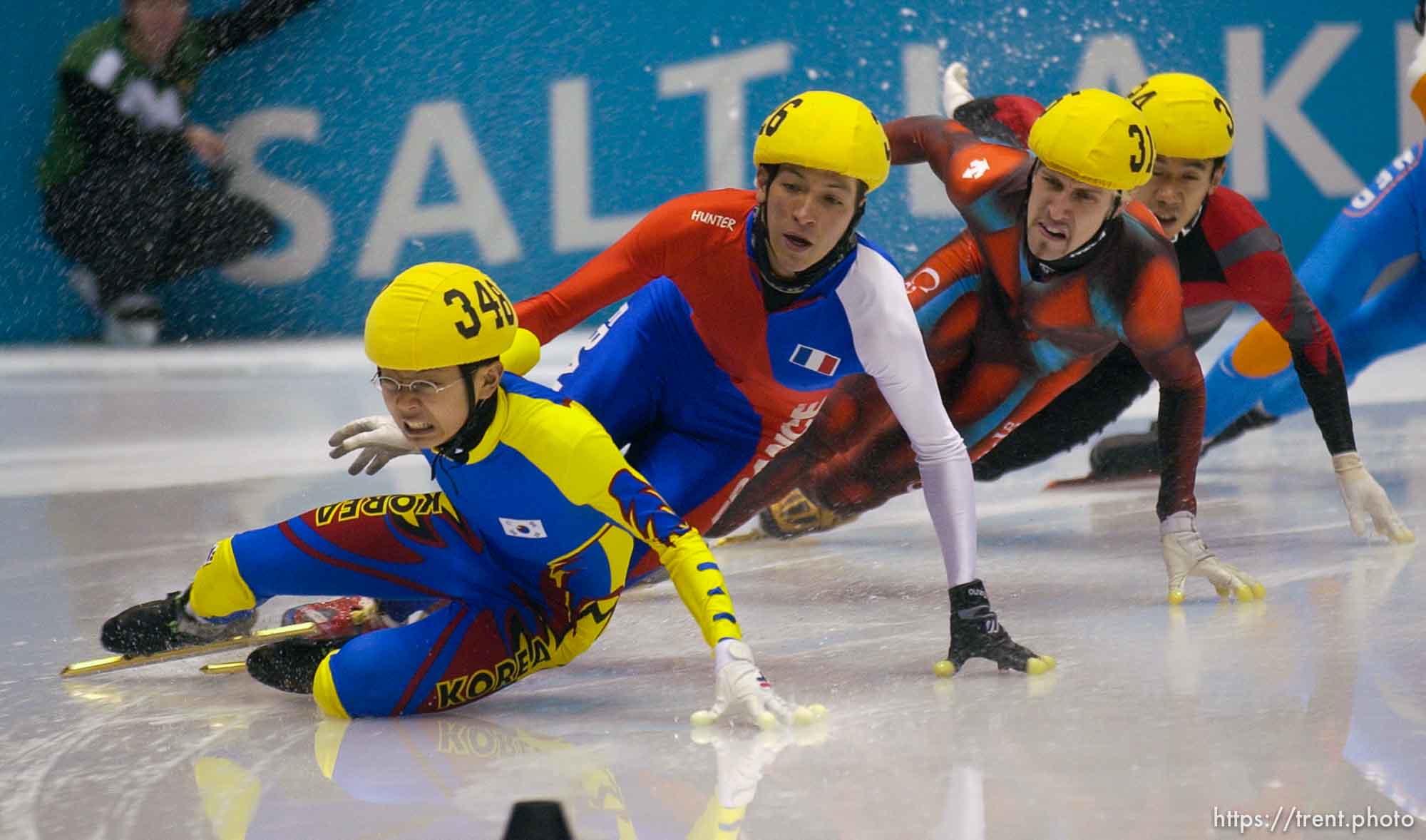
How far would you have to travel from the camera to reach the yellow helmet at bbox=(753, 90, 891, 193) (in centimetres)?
330

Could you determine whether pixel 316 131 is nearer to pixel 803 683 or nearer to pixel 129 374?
pixel 129 374

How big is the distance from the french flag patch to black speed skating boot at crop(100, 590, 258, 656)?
123 centimetres

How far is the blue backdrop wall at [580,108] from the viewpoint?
8.78 meters

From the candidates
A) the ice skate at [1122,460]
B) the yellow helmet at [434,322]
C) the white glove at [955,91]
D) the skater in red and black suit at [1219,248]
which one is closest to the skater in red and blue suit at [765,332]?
the yellow helmet at [434,322]

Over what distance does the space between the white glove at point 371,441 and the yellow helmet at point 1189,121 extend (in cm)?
204

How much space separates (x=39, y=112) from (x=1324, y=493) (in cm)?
635

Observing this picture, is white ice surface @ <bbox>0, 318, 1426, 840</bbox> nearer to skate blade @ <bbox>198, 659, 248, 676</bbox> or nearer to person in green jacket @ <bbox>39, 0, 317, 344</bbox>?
skate blade @ <bbox>198, 659, 248, 676</bbox>

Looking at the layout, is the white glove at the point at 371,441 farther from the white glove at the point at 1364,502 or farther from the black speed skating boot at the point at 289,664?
the white glove at the point at 1364,502

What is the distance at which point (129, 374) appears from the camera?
785 cm

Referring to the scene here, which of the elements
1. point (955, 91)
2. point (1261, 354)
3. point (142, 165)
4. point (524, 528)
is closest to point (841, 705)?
point (524, 528)

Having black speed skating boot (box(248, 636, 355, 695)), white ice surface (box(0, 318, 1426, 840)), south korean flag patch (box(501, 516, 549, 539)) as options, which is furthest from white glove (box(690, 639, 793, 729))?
black speed skating boot (box(248, 636, 355, 695))

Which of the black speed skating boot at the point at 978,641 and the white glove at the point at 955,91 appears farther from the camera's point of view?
the white glove at the point at 955,91

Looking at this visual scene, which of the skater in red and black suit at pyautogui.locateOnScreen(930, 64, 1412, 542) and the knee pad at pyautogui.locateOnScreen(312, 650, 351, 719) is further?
the skater in red and black suit at pyautogui.locateOnScreen(930, 64, 1412, 542)

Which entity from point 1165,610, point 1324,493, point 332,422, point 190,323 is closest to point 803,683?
point 1165,610
